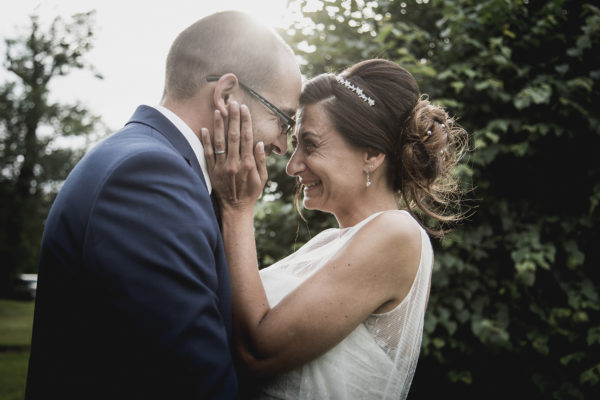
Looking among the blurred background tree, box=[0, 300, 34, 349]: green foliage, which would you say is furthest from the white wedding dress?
the blurred background tree

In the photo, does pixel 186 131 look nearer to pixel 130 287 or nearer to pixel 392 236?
pixel 130 287

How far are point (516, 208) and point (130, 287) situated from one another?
3396 millimetres

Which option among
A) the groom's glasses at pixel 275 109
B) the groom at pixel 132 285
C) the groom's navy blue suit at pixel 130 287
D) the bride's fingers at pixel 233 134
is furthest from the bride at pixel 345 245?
the groom's navy blue suit at pixel 130 287

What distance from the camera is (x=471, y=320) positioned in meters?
3.58

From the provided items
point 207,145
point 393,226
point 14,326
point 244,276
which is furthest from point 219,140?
point 14,326

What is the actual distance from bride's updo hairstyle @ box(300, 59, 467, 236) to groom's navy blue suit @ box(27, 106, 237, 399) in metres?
1.26

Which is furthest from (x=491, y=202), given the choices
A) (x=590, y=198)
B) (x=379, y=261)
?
(x=379, y=261)

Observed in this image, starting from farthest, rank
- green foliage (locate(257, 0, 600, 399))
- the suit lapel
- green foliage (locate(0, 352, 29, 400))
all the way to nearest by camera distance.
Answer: green foliage (locate(0, 352, 29, 400))
green foliage (locate(257, 0, 600, 399))
the suit lapel

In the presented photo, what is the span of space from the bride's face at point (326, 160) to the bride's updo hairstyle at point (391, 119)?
5cm

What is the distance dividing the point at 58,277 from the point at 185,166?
0.57 m

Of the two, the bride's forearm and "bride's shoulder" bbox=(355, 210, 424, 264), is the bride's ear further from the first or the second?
the bride's forearm

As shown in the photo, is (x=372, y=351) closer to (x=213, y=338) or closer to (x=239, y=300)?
(x=239, y=300)

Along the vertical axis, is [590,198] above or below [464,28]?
below

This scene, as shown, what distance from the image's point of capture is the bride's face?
102 inches
